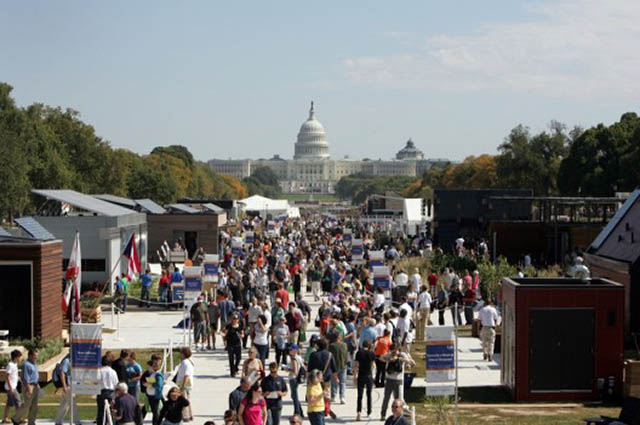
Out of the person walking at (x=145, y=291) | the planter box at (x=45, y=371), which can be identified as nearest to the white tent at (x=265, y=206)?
the person walking at (x=145, y=291)

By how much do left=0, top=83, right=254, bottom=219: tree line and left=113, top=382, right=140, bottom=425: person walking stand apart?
169 ft

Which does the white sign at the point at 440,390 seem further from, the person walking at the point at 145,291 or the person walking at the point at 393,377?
the person walking at the point at 145,291

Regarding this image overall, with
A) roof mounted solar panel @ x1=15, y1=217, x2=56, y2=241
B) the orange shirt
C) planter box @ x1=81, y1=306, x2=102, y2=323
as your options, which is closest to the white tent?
planter box @ x1=81, y1=306, x2=102, y2=323

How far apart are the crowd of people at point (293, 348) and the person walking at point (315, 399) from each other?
0.01m

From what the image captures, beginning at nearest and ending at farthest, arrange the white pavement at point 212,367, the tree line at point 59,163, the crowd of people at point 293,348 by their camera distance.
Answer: the crowd of people at point 293,348 → the white pavement at point 212,367 → the tree line at point 59,163

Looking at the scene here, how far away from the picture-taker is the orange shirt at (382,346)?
1822cm

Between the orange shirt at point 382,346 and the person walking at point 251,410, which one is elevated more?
the orange shirt at point 382,346

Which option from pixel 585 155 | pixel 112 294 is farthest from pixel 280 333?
pixel 585 155

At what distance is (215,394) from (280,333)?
7.83 feet

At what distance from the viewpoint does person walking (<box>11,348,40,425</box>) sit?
51.3ft

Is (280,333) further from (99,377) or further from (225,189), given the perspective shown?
(225,189)

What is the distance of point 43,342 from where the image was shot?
69.9ft

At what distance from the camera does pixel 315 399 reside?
1491 centimetres

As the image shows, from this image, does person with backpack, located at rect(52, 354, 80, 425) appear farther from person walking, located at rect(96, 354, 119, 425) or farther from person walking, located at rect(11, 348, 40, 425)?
person walking, located at rect(96, 354, 119, 425)
